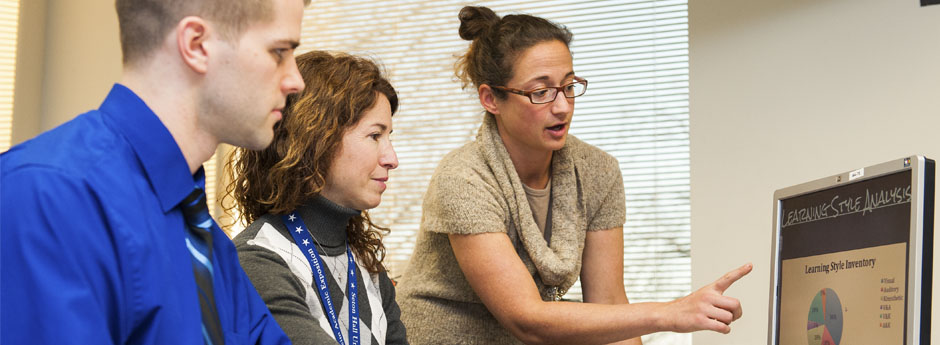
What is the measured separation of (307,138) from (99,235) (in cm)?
77

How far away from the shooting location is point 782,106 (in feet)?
9.32

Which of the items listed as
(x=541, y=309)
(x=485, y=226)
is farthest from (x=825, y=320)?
(x=485, y=226)

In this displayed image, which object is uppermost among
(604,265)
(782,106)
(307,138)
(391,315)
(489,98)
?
(782,106)

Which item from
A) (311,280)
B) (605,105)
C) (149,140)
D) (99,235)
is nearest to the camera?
(99,235)

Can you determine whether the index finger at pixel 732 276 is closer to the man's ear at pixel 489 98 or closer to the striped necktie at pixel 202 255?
the man's ear at pixel 489 98

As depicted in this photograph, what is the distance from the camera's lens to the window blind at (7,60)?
11.8 ft

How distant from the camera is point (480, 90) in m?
2.18

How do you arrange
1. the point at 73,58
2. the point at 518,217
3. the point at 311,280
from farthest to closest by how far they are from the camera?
the point at 73,58
the point at 518,217
the point at 311,280

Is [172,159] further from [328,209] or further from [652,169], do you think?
[652,169]

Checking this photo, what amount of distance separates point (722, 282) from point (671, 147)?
6.35 feet

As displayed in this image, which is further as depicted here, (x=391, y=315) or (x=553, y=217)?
(x=553, y=217)

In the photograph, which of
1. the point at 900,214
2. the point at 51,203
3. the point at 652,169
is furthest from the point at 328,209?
the point at 652,169

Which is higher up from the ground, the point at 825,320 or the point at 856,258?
the point at 856,258

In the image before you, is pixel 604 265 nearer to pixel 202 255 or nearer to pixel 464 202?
pixel 464 202
